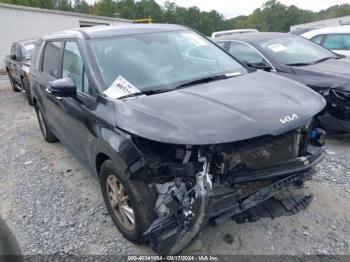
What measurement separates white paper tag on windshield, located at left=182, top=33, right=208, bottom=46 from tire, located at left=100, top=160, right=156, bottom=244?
1.87 meters

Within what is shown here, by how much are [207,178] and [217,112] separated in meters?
0.51

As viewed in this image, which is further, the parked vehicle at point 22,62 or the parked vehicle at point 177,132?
the parked vehicle at point 22,62

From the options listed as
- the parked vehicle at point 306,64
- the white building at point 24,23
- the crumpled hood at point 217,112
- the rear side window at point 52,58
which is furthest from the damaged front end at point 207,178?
the white building at point 24,23

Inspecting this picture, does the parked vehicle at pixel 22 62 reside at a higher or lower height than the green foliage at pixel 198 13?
higher

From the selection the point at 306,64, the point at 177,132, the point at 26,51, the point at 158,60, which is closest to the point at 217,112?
the point at 177,132

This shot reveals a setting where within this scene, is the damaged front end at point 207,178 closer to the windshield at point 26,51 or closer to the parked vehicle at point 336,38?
the parked vehicle at point 336,38

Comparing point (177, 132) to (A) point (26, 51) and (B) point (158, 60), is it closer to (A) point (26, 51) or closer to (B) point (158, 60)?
(B) point (158, 60)

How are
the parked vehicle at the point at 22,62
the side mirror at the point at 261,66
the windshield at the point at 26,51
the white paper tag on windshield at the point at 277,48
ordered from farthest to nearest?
the windshield at the point at 26,51, the parked vehicle at the point at 22,62, the white paper tag on windshield at the point at 277,48, the side mirror at the point at 261,66

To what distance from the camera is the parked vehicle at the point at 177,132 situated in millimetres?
2225

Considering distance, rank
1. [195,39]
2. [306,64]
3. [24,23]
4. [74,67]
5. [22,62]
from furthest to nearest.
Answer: [24,23]
[22,62]
[306,64]
[195,39]
[74,67]

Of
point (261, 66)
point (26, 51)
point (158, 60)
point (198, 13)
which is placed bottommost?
point (198, 13)

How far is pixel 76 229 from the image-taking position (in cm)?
313

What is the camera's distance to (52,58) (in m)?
4.21

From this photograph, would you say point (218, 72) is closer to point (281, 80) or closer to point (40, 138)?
point (281, 80)
